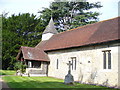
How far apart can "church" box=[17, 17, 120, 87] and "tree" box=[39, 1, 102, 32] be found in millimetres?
15148

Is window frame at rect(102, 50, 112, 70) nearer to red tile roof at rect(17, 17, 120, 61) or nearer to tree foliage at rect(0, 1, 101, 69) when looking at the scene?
red tile roof at rect(17, 17, 120, 61)

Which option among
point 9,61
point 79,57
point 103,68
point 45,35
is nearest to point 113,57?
point 103,68

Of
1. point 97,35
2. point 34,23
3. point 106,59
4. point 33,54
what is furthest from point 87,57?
point 34,23

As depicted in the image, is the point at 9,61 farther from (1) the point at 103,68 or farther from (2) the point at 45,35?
(1) the point at 103,68

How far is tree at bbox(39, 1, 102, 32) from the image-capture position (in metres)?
36.0

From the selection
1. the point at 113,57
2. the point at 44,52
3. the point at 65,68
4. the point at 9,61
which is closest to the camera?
the point at 113,57

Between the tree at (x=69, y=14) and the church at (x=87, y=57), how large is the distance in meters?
15.1

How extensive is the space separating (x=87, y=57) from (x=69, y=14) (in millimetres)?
23788

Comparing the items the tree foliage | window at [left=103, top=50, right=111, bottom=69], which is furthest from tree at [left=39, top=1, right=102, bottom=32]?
window at [left=103, top=50, right=111, bottom=69]

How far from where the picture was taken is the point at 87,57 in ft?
53.1

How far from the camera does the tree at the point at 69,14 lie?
36000 millimetres

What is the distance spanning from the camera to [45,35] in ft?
89.1

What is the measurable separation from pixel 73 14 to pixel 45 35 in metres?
14.1

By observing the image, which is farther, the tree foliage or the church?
the tree foliage
